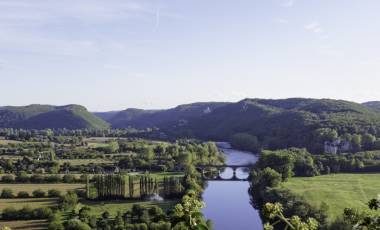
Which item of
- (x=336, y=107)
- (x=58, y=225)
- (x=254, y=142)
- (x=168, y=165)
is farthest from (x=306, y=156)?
(x=336, y=107)

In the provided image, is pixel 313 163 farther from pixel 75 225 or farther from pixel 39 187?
pixel 75 225

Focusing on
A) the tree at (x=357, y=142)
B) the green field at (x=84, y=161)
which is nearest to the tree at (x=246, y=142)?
the tree at (x=357, y=142)

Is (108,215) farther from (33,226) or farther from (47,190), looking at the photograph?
(47,190)

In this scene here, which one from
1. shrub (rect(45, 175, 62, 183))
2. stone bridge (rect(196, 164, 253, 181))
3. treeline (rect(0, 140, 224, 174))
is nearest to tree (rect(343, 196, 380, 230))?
shrub (rect(45, 175, 62, 183))

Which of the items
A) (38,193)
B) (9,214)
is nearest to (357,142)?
(38,193)

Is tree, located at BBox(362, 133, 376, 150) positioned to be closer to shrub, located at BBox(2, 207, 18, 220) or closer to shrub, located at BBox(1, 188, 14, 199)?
shrub, located at BBox(1, 188, 14, 199)

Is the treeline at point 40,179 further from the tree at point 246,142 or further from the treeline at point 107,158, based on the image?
the tree at point 246,142
